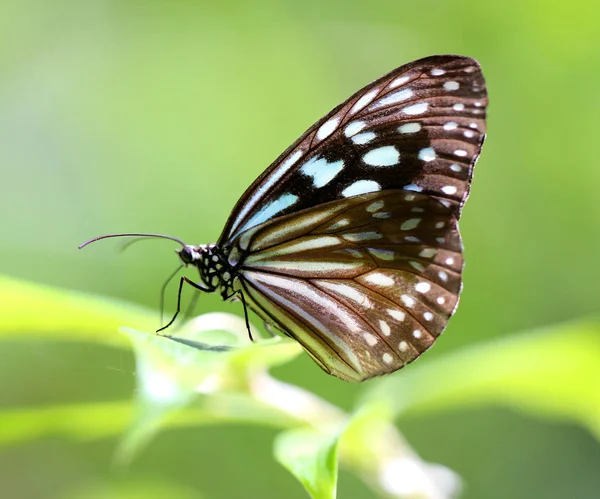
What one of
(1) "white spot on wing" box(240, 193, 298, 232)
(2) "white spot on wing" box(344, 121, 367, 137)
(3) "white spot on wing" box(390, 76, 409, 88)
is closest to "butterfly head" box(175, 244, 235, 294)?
(1) "white spot on wing" box(240, 193, 298, 232)

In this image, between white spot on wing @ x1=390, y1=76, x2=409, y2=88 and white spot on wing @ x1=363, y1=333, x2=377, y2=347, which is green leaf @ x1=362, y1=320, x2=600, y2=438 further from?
white spot on wing @ x1=390, y1=76, x2=409, y2=88

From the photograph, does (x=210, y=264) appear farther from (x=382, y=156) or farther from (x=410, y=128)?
(x=410, y=128)

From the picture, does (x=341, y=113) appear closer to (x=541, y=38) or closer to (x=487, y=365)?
(x=487, y=365)

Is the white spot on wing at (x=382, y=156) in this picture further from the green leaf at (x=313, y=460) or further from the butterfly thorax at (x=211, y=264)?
the green leaf at (x=313, y=460)

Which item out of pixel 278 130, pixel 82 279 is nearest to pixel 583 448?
pixel 278 130

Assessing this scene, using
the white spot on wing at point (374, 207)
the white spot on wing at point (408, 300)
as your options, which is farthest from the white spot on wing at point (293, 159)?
the white spot on wing at point (408, 300)

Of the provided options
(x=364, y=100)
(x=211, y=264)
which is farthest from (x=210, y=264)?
(x=364, y=100)

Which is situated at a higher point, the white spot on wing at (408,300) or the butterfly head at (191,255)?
the white spot on wing at (408,300)
